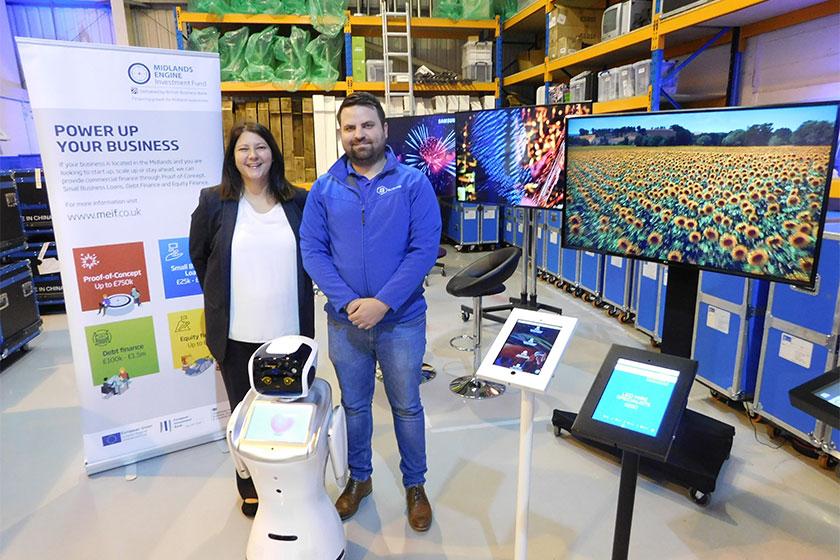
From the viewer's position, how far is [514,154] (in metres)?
3.73

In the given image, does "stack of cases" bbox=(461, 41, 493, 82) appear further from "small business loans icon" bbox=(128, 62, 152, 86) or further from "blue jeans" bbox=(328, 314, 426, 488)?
"blue jeans" bbox=(328, 314, 426, 488)

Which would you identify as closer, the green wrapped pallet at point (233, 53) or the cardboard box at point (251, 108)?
the green wrapped pallet at point (233, 53)

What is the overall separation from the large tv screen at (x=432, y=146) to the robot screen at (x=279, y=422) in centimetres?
355

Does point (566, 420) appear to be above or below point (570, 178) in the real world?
below

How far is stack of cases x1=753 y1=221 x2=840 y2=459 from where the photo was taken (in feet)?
7.68

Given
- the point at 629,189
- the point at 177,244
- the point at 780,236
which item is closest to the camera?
the point at 780,236

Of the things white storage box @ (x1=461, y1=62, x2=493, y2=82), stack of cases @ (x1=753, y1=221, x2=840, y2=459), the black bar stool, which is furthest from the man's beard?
white storage box @ (x1=461, y1=62, x2=493, y2=82)

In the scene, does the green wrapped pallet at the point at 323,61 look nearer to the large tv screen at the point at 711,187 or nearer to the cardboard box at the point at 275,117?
the cardboard box at the point at 275,117

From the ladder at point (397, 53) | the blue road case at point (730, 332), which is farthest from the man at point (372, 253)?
the ladder at point (397, 53)

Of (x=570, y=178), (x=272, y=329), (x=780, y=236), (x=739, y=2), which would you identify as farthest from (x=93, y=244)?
(x=739, y=2)

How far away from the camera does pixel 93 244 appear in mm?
2312

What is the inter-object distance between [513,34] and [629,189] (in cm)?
617

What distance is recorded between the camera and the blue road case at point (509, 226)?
6.72m

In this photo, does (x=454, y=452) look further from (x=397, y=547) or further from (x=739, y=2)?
(x=739, y=2)
